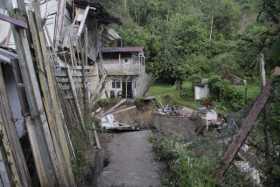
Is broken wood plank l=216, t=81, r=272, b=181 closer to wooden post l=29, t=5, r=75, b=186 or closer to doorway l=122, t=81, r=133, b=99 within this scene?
wooden post l=29, t=5, r=75, b=186

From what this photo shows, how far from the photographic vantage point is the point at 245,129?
401 cm

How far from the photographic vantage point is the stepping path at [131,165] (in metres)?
6.99

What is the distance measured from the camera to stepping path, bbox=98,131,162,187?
6.99m

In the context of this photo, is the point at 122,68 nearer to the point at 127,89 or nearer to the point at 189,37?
the point at 127,89

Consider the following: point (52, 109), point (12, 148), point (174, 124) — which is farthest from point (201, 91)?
point (12, 148)

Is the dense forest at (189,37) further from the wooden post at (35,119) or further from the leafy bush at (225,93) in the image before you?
the wooden post at (35,119)

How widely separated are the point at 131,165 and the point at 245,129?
16.2 feet

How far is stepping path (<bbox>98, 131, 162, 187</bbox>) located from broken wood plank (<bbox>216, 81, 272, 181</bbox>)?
8.97ft

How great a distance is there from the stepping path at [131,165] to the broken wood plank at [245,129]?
2734 mm

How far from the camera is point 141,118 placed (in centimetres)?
1672

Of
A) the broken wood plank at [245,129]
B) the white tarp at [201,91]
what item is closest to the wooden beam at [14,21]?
the broken wood plank at [245,129]

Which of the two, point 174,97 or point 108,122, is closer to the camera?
point 108,122

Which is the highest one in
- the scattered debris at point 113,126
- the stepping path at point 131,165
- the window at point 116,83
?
the stepping path at point 131,165

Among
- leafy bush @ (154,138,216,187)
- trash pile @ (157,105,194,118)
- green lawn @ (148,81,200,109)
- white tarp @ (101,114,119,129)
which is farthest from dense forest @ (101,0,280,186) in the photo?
white tarp @ (101,114,119,129)
